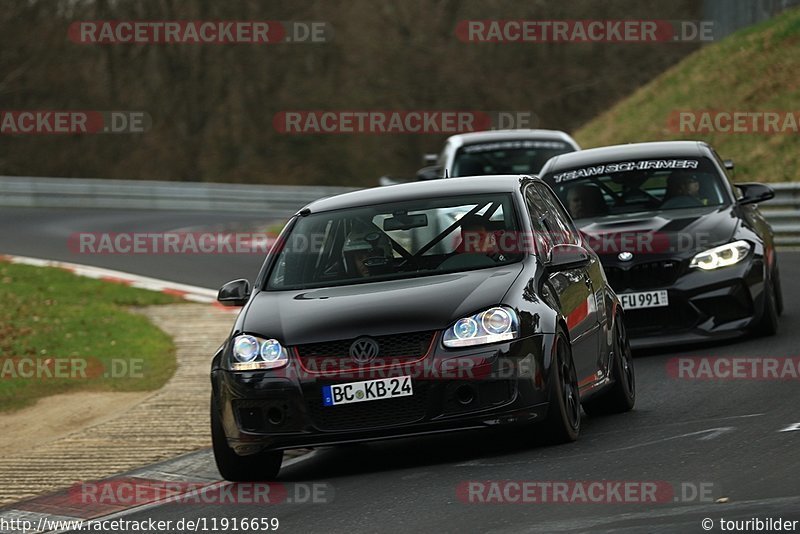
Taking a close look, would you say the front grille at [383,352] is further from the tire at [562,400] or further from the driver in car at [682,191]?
the driver in car at [682,191]

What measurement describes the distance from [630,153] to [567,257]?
15.3 ft

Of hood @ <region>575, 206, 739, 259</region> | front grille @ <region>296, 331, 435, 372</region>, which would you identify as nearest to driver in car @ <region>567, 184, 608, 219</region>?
hood @ <region>575, 206, 739, 259</region>

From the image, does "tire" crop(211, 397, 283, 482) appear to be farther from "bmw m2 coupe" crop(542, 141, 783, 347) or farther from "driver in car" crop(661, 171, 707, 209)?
"driver in car" crop(661, 171, 707, 209)

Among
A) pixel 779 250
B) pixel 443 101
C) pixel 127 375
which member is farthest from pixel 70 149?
pixel 127 375

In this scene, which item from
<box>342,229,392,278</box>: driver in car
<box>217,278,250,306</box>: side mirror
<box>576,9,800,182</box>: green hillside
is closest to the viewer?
<box>342,229,392,278</box>: driver in car

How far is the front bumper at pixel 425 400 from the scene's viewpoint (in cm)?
827

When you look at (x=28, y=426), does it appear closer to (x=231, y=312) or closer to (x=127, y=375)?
(x=127, y=375)

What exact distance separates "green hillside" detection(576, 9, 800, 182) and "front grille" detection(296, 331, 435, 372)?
2047cm

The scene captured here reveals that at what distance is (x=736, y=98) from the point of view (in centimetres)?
3278

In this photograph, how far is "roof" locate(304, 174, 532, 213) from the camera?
9.73m

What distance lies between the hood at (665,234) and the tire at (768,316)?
0.54 metres

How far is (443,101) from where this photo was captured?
2087 inches

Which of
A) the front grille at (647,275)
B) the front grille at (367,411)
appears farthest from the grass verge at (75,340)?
the front grille at (367,411)

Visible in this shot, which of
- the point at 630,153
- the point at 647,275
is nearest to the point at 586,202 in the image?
the point at 630,153
